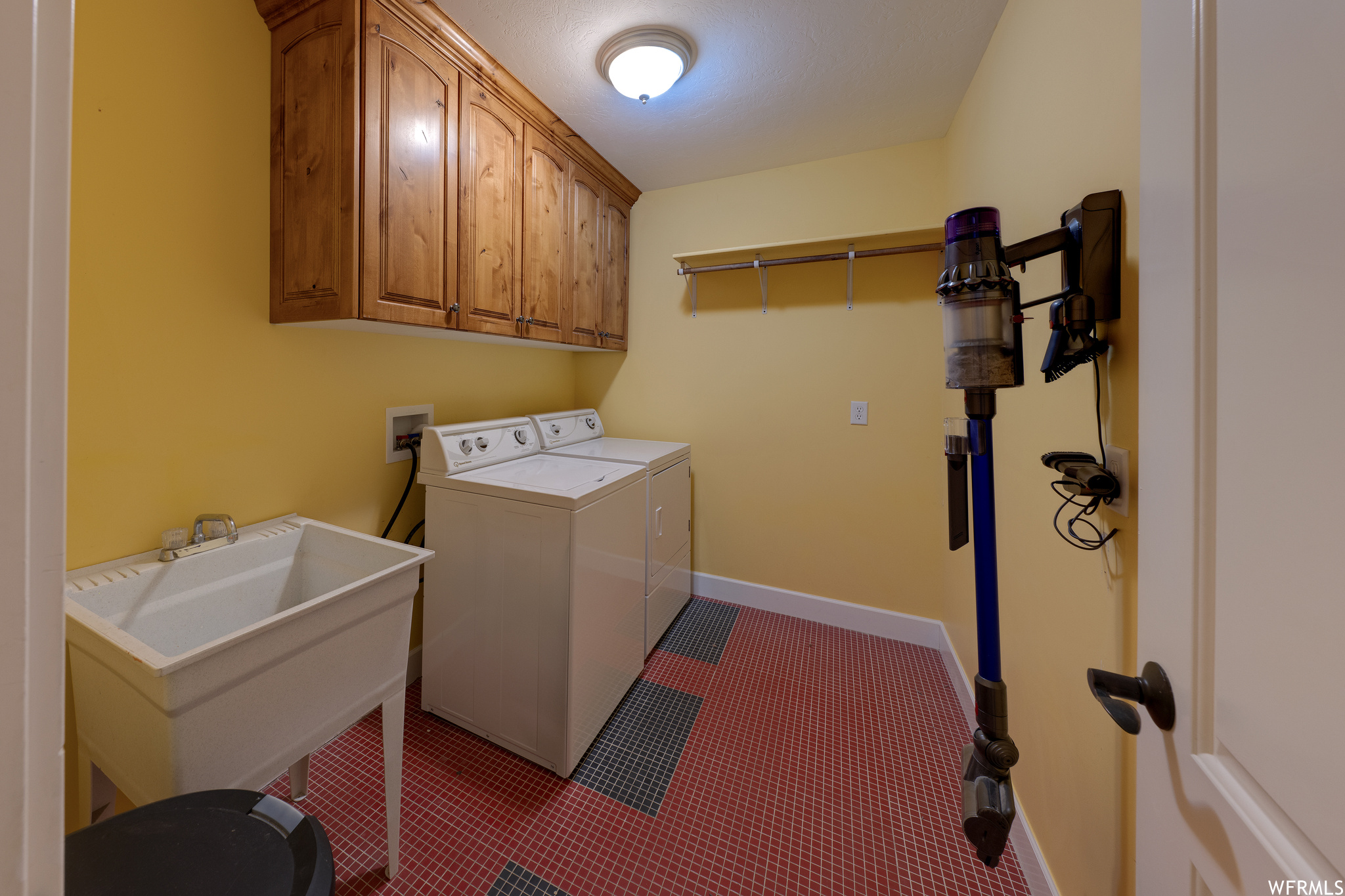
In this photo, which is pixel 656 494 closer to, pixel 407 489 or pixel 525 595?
pixel 525 595

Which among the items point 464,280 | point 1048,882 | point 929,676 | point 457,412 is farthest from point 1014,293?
point 457,412

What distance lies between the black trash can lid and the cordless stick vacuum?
3.06 ft

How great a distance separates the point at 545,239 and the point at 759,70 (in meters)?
1.00

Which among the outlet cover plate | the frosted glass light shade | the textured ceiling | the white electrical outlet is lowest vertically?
the white electrical outlet

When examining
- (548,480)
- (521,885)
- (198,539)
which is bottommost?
(521,885)

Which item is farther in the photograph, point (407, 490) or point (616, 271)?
point (616, 271)

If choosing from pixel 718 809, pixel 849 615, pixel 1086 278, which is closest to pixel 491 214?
pixel 1086 278

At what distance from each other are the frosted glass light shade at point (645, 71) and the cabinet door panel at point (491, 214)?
45 centimetres

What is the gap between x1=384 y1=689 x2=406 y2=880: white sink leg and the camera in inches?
45.6

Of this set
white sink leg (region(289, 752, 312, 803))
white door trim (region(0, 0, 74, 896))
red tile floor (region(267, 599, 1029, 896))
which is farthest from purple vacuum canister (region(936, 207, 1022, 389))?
white sink leg (region(289, 752, 312, 803))

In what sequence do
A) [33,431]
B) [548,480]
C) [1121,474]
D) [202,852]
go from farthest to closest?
[548,480]
[1121,474]
[202,852]
[33,431]

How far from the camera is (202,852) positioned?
640mm

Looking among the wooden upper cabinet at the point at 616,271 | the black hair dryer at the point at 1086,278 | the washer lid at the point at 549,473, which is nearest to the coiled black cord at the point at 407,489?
the washer lid at the point at 549,473

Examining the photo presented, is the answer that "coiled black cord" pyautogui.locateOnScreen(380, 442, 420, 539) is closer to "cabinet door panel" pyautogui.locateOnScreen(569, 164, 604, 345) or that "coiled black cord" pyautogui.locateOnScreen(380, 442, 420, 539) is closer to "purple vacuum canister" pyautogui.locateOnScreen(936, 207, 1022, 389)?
"cabinet door panel" pyautogui.locateOnScreen(569, 164, 604, 345)
